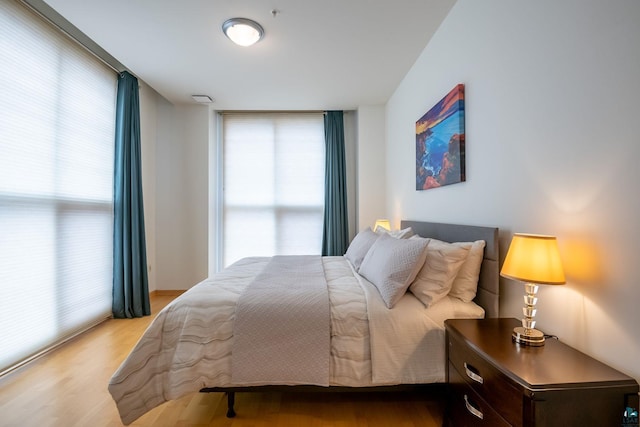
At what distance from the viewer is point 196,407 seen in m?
1.67

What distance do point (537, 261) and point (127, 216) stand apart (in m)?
3.53

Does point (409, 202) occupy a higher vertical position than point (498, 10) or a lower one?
lower

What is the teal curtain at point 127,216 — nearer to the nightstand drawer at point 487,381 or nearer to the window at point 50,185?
the window at point 50,185

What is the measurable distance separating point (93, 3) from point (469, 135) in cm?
274

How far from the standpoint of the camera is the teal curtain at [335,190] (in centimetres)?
398

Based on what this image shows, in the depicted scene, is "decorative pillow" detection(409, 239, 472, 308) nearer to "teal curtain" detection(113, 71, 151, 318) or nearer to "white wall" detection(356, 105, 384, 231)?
"white wall" detection(356, 105, 384, 231)

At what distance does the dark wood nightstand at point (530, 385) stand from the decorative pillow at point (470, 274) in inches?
13.0

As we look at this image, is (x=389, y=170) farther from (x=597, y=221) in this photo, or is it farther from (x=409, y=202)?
(x=597, y=221)

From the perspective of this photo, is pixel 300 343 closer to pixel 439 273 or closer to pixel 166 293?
pixel 439 273

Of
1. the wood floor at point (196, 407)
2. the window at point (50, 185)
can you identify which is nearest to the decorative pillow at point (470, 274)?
the wood floor at point (196, 407)

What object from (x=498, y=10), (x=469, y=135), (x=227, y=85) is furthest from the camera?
(x=227, y=85)

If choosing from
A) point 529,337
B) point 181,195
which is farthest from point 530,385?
point 181,195

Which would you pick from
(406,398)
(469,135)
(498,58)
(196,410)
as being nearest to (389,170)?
(469,135)

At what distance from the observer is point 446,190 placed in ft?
7.12
